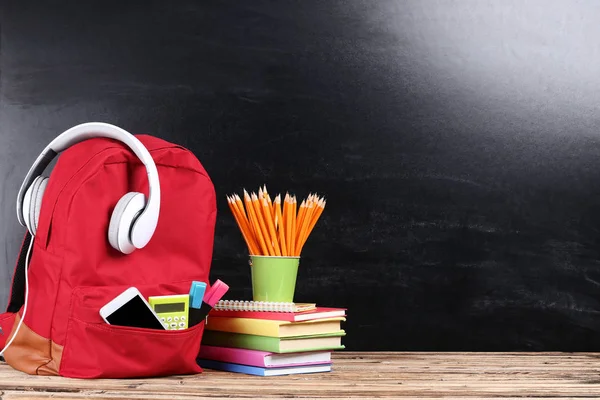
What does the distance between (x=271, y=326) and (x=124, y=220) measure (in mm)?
307

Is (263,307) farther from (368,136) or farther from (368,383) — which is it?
(368,136)

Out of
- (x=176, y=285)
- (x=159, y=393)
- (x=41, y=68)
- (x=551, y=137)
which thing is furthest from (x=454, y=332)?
(x=41, y=68)

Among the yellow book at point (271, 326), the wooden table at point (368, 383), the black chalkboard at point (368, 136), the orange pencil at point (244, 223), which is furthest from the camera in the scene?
the black chalkboard at point (368, 136)

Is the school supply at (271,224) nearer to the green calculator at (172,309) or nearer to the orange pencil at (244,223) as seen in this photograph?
the orange pencil at (244,223)

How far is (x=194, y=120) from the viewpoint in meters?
1.78

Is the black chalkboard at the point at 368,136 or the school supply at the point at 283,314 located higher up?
the black chalkboard at the point at 368,136

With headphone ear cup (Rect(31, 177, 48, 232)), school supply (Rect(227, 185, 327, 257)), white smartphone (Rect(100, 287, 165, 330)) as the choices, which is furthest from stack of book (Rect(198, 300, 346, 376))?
headphone ear cup (Rect(31, 177, 48, 232))

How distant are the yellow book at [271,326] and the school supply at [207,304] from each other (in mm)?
71

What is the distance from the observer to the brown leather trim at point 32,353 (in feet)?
3.82

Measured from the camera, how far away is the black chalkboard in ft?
5.84

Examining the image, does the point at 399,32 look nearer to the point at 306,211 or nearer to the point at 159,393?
the point at 306,211

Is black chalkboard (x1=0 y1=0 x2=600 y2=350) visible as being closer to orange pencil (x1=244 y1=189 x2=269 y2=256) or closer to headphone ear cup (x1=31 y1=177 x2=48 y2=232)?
orange pencil (x1=244 y1=189 x2=269 y2=256)

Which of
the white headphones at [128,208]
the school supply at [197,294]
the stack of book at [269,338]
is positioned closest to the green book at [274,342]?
the stack of book at [269,338]

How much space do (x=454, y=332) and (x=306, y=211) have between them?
598 millimetres
